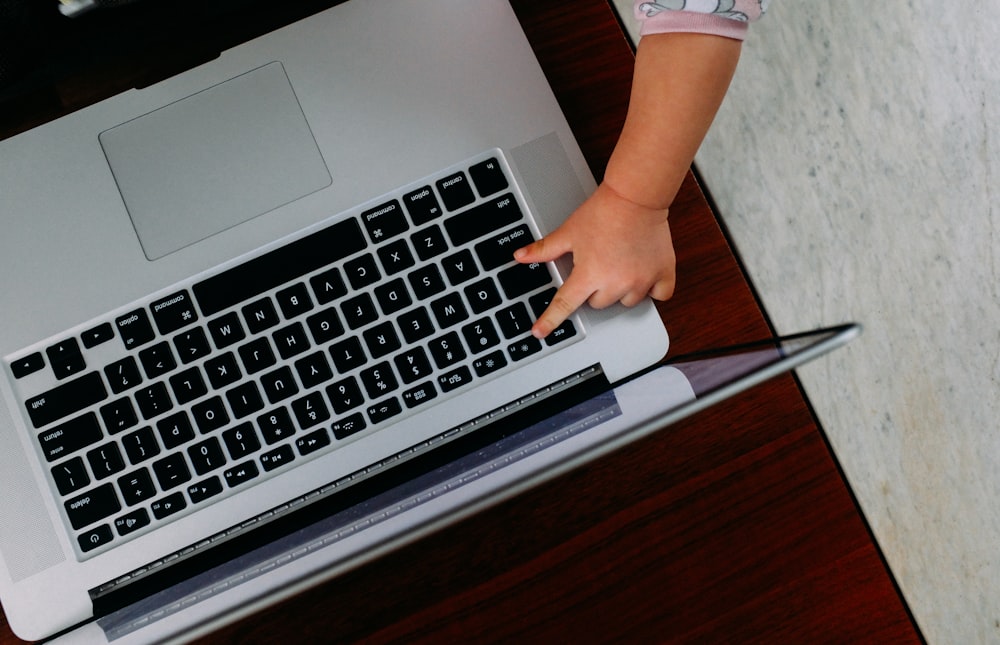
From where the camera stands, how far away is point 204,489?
0.44 metres

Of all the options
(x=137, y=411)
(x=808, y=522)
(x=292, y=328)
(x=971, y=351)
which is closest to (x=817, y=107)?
(x=971, y=351)

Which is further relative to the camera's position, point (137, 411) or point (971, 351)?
point (971, 351)

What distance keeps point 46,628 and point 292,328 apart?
24 cm

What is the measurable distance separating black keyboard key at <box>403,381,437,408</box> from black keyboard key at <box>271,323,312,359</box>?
0.07 metres

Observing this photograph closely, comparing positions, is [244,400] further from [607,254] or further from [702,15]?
[702,15]

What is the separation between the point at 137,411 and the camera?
0.45 meters

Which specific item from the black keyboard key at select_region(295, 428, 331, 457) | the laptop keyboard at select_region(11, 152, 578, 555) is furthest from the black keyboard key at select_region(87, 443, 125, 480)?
the black keyboard key at select_region(295, 428, 331, 457)

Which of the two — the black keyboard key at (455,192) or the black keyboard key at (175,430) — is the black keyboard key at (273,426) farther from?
the black keyboard key at (455,192)

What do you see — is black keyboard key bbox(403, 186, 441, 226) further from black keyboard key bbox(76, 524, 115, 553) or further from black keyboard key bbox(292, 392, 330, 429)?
black keyboard key bbox(76, 524, 115, 553)

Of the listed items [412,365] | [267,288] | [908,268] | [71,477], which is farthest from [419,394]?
[908,268]

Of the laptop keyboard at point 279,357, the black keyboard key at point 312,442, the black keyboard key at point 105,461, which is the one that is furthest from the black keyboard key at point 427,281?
the black keyboard key at point 105,461

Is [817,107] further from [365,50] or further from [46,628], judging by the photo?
[46,628]

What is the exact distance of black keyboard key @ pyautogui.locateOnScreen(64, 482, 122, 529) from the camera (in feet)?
1.45

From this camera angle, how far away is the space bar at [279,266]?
1.51ft
